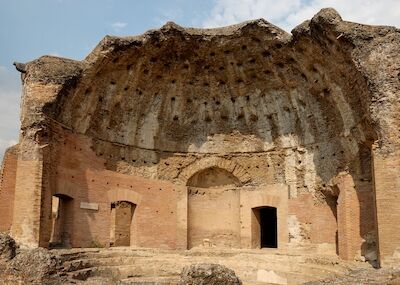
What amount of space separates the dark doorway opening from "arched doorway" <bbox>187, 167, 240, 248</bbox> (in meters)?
1.87

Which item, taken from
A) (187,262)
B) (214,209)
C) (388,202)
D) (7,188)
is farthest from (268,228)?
(7,188)

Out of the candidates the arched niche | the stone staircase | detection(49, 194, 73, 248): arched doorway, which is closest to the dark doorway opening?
the arched niche

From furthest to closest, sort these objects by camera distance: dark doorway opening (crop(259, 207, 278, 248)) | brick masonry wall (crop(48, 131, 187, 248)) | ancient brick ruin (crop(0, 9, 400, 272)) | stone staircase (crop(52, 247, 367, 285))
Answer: dark doorway opening (crop(259, 207, 278, 248)) < brick masonry wall (crop(48, 131, 187, 248)) < ancient brick ruin (crop(0, 9, 400, 272)) < stone staircase (crop(52, 247, 367, 285))

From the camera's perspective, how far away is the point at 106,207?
16453 millimetres

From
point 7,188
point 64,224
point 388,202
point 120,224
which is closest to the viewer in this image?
point 388,202

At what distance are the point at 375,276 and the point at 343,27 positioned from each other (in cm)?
708

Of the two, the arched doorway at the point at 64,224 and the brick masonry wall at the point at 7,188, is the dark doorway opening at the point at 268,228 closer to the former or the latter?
the arched doorway at the point at 64,224

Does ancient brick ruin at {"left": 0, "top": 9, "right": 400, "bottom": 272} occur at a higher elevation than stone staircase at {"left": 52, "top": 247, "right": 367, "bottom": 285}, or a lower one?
higher

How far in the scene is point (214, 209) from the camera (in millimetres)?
18531

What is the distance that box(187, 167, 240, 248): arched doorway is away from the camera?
1820 centimetres

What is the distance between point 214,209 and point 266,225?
295 cm

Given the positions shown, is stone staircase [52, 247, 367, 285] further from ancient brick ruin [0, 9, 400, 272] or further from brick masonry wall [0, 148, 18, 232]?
brick masonry wall [0, 148, 18, 232]

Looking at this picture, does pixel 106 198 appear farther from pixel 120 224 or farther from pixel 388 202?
pixel 388 202

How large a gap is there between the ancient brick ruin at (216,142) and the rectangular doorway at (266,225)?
81mm
